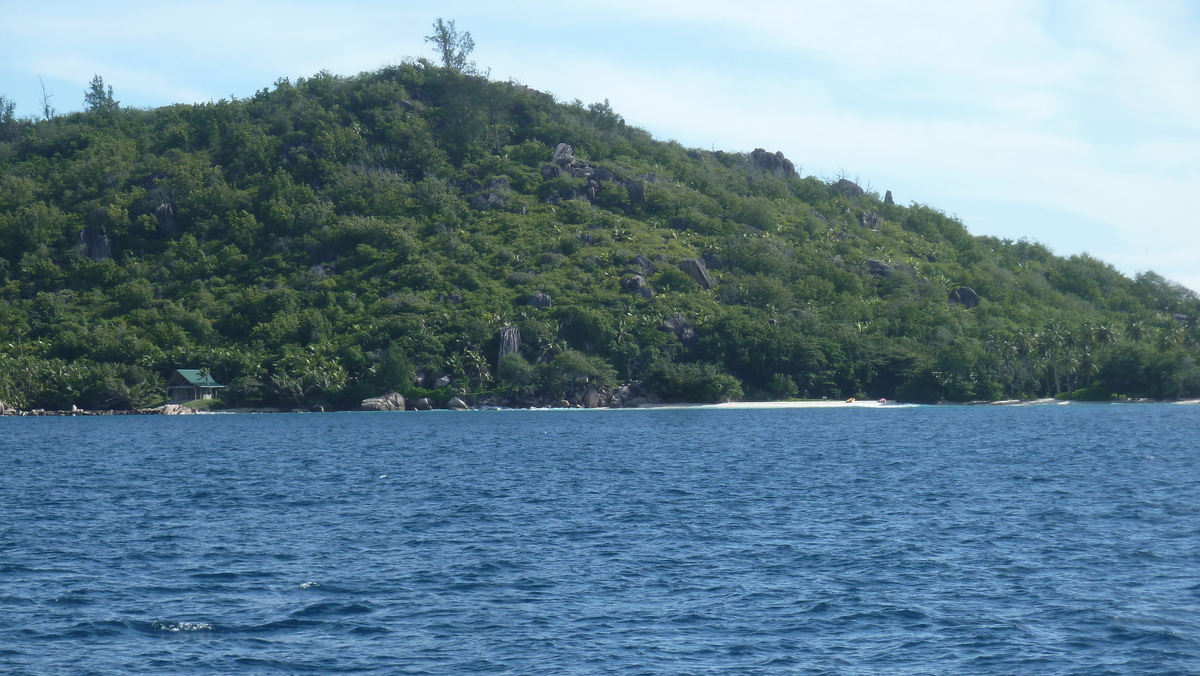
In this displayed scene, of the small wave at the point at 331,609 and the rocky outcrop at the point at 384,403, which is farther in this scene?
the rocky outcrop at the point at 384,403

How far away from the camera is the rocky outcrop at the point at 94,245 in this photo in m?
166

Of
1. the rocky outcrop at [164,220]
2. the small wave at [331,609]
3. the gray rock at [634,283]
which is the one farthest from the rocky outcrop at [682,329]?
the small wave at [331,609]

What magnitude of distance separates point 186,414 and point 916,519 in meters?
105

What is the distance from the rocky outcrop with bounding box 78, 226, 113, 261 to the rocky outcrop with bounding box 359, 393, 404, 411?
226 feet

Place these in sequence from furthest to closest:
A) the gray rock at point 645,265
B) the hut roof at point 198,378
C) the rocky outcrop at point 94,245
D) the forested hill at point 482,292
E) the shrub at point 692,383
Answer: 1. the rocky outcrop at point 94,245
2. the gray rock at point 645,265
3. the forested hill at point 482,292
4. the shrub at point 692,383
5. the hut roof at point 198,378

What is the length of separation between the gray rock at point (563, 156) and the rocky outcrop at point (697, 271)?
44.4m

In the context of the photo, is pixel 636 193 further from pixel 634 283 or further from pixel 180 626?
pixel 180 626

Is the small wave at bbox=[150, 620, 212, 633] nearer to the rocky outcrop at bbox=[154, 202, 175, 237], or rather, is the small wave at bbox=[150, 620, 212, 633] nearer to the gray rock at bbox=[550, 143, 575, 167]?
the rocky outcrop at bbox=[154, 202, 175, 237]

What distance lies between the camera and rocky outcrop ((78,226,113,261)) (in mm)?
165500

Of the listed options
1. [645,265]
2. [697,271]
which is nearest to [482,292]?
[645,265]

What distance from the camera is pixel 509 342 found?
133625 millimetres

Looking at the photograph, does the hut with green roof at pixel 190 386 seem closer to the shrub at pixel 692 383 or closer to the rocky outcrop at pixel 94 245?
the rocky outcrop at pixel 94 245

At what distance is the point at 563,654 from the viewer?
20641 millimetres

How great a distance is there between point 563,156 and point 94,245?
3349 inches
